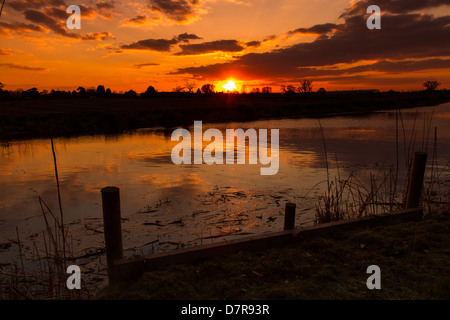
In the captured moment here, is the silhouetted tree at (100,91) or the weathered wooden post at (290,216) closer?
the weathered wooden post at (290,216)

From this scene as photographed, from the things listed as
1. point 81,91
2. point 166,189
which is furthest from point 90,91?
point 166,189

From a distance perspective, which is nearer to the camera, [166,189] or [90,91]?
[166,189]

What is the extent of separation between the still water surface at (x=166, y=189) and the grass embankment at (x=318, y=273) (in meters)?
2.08

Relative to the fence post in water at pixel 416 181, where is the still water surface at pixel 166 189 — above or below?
below

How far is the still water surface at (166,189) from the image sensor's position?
6969 mm

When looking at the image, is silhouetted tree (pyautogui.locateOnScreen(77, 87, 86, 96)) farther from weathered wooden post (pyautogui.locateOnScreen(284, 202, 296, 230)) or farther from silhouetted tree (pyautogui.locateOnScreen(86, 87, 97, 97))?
weathered wooden post (pyautogui.locateOnScreen(284, 202, 296, 230))

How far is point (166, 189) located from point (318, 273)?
6.91 meters

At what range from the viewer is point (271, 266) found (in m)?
4.23

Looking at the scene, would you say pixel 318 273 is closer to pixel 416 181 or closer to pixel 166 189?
pixel 416 181

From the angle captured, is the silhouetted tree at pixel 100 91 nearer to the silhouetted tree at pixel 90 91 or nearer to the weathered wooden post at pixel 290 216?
the silhouetted tree at pixel 90 91

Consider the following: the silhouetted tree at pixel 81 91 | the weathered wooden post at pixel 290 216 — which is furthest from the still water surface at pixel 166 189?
the silhouetted tree at pixel 81 91

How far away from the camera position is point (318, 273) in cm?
403
